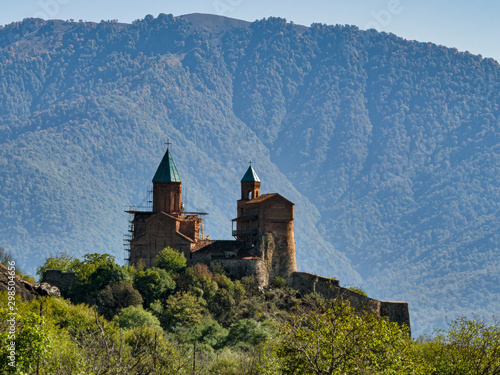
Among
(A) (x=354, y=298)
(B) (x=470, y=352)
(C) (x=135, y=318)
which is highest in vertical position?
(A) (x=354, y=298)

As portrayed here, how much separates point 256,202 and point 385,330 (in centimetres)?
4357

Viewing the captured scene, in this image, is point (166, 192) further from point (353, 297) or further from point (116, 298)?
point (353, 297)

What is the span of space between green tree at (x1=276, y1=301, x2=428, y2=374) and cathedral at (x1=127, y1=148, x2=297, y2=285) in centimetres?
4083

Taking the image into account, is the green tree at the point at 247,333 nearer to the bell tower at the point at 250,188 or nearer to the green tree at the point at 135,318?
the green tree at the point at 135,318

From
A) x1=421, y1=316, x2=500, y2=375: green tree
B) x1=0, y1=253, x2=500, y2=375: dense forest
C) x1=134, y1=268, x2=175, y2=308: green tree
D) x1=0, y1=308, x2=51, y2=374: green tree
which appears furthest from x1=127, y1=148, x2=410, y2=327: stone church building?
x1=0, y1=308, x2=51, y2=374: green tree

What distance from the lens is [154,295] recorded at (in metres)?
83.1

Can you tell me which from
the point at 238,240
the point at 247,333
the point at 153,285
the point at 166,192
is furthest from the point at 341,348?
the point at 166,192

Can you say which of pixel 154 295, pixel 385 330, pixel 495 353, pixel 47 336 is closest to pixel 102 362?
pixel 47 336

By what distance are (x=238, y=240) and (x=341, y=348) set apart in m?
47.8

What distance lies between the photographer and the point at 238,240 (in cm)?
8994

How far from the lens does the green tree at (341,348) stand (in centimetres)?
4209

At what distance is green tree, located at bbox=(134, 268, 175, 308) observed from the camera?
83062 mm

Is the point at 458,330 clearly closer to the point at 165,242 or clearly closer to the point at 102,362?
the point at 102,362

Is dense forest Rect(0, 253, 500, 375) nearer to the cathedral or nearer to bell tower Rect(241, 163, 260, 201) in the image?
the cathedral
